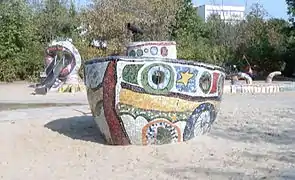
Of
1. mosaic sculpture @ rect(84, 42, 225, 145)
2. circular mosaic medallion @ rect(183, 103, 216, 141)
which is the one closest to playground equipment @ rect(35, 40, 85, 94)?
circular mosaic medallion @ rect(183, 103, 216, 141)

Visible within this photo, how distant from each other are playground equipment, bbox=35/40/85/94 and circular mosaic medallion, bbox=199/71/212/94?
11879 mm

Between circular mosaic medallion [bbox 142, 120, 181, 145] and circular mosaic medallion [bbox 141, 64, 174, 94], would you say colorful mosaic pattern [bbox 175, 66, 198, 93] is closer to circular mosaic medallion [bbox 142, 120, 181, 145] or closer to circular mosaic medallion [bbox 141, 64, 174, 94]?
circular mosaic medallion [bbox 141, 64, 174, 94]

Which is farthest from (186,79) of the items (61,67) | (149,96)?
(61,67)

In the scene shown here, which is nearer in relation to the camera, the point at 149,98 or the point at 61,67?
the point at 149,98

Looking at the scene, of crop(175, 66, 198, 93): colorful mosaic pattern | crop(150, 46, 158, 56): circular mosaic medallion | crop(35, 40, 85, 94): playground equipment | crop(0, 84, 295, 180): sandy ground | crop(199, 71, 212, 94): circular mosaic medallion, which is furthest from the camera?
crop(35, 40, 85, 94): playground equipment

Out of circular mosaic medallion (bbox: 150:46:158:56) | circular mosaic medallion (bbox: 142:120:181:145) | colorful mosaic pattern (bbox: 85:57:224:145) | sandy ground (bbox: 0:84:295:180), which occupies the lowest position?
sandy ground (bbox: 0:84:295:180)

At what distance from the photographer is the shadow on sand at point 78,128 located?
8.91 meters

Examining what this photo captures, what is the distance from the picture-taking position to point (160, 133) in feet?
25.6

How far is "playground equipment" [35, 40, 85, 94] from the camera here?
65.6 feet

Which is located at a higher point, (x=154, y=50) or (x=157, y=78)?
(x=154, y=50)

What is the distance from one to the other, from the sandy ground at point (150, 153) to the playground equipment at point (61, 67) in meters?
9.34

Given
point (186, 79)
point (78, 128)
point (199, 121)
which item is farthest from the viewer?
point (78, 128)

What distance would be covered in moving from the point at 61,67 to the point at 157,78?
13.7 meters

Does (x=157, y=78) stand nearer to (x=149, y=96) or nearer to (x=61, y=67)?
(x=149, y=96)
